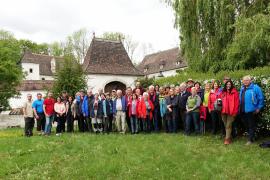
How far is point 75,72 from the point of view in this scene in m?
21.9

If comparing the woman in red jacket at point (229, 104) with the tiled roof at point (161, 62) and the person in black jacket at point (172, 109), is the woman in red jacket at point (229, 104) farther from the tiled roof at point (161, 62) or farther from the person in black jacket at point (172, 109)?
the tiled roof at point (161, 62)

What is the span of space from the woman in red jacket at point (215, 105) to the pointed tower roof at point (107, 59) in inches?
886

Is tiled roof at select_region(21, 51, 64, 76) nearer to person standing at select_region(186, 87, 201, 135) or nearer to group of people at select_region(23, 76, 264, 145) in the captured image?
group of people at select_region(23, 76, 264, 145)

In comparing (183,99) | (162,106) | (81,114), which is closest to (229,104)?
(183,99)

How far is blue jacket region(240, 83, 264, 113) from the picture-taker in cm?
936

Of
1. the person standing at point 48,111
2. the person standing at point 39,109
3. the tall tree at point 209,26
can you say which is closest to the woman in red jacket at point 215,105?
the tall tree at point 209,26

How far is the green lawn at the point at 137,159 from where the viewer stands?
7.13 m

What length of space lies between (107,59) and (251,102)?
2625 cm

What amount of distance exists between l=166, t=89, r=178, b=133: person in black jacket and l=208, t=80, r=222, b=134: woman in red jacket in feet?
4.88

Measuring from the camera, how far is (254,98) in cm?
936

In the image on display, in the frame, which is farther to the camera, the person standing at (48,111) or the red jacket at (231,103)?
the person standing at (48,111)

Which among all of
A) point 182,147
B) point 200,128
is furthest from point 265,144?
point 200,128

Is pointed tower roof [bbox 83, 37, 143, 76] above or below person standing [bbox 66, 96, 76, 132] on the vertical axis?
above

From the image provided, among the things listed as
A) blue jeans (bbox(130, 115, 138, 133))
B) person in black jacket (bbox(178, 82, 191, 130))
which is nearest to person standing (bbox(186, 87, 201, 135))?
person in black jacket (bbox(178, 82, 191, 130))
